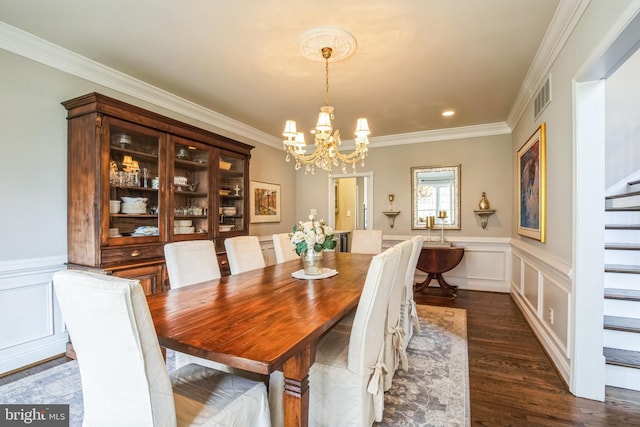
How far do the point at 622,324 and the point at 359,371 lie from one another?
222 centimetres

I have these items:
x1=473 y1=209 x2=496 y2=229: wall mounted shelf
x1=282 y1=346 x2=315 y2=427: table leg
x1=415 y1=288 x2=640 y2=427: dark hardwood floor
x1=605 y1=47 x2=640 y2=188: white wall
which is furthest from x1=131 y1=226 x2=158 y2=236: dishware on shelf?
x1=605 y1=47 x2=640 y2=188: white wall

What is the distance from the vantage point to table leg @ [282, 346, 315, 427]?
1242 mm

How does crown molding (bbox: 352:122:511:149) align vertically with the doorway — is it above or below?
→ above

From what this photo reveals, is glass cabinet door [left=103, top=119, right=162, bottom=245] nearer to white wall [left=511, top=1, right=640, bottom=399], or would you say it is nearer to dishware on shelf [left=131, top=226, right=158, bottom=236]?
dishware on shelf [left=131, top=226, right=158, bottom=236]

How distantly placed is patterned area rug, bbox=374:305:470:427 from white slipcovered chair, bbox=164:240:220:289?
5.04 feet

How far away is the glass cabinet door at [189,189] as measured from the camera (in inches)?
125

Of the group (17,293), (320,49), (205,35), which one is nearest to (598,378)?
(320,49)

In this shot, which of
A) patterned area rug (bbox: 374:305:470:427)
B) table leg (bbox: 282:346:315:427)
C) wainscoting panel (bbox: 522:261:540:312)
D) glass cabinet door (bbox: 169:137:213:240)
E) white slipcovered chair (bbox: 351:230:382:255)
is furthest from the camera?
white slipcovered chair (bbox: 351:230:382:255)

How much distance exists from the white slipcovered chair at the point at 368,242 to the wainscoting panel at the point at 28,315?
302cm

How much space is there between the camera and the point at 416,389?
2.07 m

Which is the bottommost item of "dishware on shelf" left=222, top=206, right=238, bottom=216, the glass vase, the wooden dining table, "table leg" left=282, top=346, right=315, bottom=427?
"table leg" left=282, top=346, right=315, bottom=427

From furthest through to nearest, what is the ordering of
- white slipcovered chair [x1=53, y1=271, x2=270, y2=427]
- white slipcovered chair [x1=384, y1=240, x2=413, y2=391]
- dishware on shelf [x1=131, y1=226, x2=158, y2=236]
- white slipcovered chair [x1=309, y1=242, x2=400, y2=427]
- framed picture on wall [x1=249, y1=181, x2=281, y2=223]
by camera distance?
framed picture on wall [x1=249, y1=181, x2=281, y2=223] → dishware on shelf [x1=131, y1=226, x2=158, y2=236] → white slipcovered chair [x1=384, y1=240, x2=413, y2=391] → white slipcovered chair [x1=309, y1=242, x2=400, y2=427] → white slipcovered chair [x1=53, y1=271, x2=270, y2=427]

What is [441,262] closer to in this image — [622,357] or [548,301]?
[548,301]

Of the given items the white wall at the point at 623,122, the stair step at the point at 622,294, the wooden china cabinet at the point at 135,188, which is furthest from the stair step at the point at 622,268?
the wooden china cabinet at the point at 135,188
